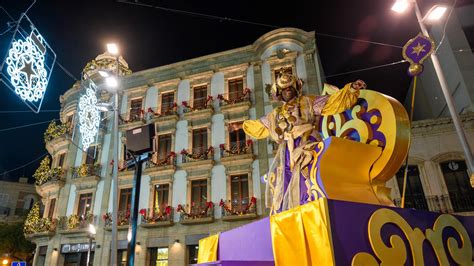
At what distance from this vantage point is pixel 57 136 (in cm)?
2234

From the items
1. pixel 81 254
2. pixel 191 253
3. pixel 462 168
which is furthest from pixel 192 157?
pixel 462 168

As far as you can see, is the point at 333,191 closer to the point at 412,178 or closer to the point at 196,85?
the point at 412,178

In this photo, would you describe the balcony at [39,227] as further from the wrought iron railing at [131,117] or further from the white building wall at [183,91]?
the white building wall at [183,91]

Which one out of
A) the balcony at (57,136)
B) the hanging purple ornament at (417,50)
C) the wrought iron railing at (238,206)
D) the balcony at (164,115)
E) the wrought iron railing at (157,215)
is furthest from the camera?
the balcony at (57,136)

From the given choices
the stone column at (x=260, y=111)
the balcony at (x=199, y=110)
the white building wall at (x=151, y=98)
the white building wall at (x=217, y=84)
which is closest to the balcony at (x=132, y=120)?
the white building wall at (x=151, y=98)

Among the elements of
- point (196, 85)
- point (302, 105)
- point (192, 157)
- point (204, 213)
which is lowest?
point (302, 105)

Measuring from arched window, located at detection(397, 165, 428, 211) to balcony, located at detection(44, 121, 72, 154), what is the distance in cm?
2185

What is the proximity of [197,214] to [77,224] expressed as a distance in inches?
324

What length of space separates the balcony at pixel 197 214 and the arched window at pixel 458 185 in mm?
11968

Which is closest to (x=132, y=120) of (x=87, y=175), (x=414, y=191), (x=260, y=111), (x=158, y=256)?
(x=87, y=175)

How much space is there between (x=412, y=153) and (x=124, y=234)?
16693mm

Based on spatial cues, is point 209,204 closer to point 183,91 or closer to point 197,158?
point 197,158

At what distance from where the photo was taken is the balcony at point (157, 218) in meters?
17.0

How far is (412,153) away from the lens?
15.6 meters
